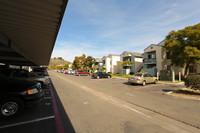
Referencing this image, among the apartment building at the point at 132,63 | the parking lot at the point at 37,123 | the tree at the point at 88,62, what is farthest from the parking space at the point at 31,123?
the tree at the point at 88,62

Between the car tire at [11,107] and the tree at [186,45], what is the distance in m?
19.8

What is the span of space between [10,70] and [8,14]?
177 inches

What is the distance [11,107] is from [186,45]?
73.8ft

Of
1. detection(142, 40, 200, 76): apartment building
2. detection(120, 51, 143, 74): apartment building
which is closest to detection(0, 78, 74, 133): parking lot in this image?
detection(142, 40, 200, 76): apartment building

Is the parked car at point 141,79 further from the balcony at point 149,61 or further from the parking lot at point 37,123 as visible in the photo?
the balcony at point 149,61

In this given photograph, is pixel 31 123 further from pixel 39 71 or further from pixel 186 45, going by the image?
pixel 186 45

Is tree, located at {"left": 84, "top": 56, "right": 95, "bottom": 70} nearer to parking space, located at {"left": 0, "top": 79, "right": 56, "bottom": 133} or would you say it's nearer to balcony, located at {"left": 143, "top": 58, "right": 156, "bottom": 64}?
balcony, located at {"left": 143, "top": 58, "right": 156, "bottom": 64}

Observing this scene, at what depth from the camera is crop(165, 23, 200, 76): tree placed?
14.5 meters

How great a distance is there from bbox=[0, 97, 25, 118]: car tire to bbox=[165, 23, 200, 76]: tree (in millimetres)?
19832

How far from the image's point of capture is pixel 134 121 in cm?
357

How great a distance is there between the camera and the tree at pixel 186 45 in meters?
14.5

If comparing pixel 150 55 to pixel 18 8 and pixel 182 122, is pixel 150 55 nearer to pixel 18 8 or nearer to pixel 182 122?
pixel 182 122

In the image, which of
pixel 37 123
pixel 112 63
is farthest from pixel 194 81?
pixel 112 63

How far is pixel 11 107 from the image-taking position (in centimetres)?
371
